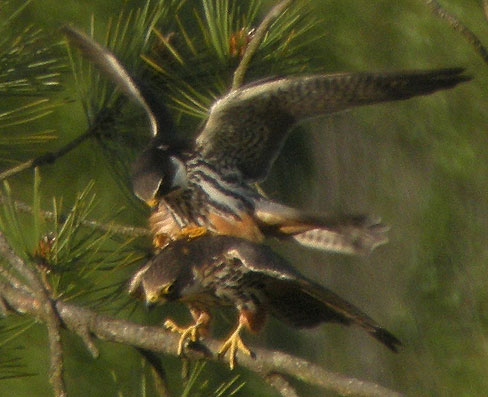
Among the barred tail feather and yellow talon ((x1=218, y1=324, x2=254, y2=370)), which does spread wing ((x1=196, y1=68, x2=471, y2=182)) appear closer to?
the barred tail feather

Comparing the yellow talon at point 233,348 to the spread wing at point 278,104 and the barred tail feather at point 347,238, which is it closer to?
the barred tail feather at point 347,238

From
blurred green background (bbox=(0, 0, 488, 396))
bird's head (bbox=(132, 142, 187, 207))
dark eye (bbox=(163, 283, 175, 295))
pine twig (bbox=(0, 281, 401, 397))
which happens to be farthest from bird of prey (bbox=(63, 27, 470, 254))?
blurred green background (bbox=(0, 0, 488, 396))

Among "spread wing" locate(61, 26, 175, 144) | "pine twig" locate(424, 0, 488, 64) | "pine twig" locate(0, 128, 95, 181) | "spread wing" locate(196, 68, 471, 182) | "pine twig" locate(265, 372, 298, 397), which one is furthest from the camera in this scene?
"spread wing" locate(61, 26, 175, 144)

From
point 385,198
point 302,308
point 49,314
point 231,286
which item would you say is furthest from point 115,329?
point 385,198

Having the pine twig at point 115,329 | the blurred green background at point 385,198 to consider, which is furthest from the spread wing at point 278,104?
the blurred green background at point 385,198

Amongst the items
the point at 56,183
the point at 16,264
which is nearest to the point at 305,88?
the point at 16,264

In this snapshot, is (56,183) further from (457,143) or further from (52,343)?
(52,343)
